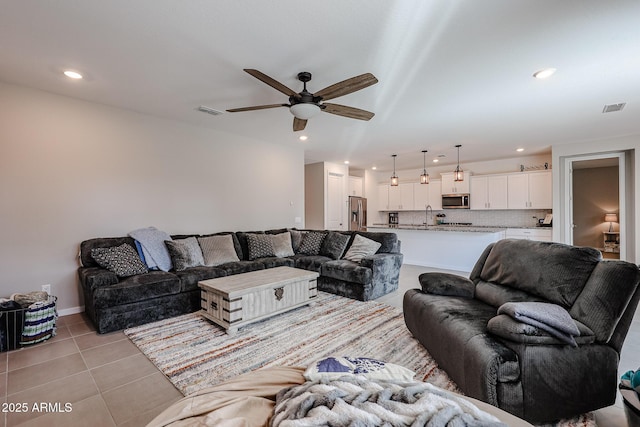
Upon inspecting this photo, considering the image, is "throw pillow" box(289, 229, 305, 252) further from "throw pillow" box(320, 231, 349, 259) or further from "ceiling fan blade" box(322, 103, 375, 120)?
"ceiling fan blade" box(322, 103, 375, 120)

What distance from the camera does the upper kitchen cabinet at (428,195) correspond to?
7914 millimetres

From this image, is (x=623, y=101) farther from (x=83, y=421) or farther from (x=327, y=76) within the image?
(x=83, y=421)

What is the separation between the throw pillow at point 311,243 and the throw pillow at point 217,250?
48.5 inches

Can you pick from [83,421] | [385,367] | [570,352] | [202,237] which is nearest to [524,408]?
[570,352]

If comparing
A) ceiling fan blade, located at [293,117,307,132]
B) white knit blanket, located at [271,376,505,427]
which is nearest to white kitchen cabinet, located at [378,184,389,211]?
ceiling fan blade, located at [293,117,307,132]

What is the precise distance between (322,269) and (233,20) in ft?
10.9

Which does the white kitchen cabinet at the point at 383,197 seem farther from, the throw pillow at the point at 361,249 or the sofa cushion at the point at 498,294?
the sofa cushion at the point at 498,294

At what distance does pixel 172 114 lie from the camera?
4098mm

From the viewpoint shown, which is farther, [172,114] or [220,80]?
[172,114]

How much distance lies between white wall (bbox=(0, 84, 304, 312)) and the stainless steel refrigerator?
4192mm

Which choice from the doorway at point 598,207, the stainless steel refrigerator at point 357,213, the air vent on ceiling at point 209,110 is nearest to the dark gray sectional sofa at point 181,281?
the air vent on ceiling at point 209,110

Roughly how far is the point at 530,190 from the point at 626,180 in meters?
1.54

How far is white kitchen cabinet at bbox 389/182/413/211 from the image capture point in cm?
845

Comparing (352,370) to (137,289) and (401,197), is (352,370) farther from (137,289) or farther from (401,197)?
(401,197)
